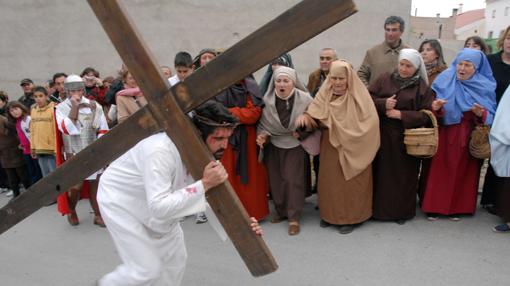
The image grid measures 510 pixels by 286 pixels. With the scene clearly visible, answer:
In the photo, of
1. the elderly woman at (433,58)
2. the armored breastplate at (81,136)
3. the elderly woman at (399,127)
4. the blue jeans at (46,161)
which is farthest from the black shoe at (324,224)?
the blue jeans at (46,161)

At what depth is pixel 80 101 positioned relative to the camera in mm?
4414

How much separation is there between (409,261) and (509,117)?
1.71 metres

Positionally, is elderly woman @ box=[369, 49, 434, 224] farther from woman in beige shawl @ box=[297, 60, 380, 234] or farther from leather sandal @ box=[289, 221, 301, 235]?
leather sandal @ box=[289, 221, 301, 235]

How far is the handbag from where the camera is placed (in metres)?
3.91

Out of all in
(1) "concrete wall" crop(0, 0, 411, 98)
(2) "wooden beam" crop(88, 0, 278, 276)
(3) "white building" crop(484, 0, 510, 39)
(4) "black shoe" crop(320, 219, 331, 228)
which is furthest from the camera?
(3) "white building" crop(484, 0, 510, 39)

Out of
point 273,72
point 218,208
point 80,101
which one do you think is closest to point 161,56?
point 80,101

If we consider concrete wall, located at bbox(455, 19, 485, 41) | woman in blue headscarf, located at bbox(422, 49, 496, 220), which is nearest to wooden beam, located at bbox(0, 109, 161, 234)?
woman in blue headscarf, located at bbox(422, 49, 496, 220)

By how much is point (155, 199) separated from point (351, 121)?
8.26ft

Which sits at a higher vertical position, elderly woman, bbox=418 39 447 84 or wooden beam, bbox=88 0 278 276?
wooden beam, bbox=88 0 278 276

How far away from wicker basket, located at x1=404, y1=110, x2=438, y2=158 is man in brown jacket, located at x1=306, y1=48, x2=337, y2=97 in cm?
131

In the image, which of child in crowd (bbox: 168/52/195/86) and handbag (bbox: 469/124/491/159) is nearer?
handbag (bbox: 469/124/491/159)

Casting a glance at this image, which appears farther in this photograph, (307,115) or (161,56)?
(161,56)

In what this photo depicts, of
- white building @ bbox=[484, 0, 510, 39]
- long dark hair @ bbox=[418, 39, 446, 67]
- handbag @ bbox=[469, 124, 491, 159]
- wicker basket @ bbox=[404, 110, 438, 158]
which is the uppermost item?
long dark hair @ bbox=[418, 39, 446, 67]

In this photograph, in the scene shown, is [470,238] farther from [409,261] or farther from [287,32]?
[287,32]
